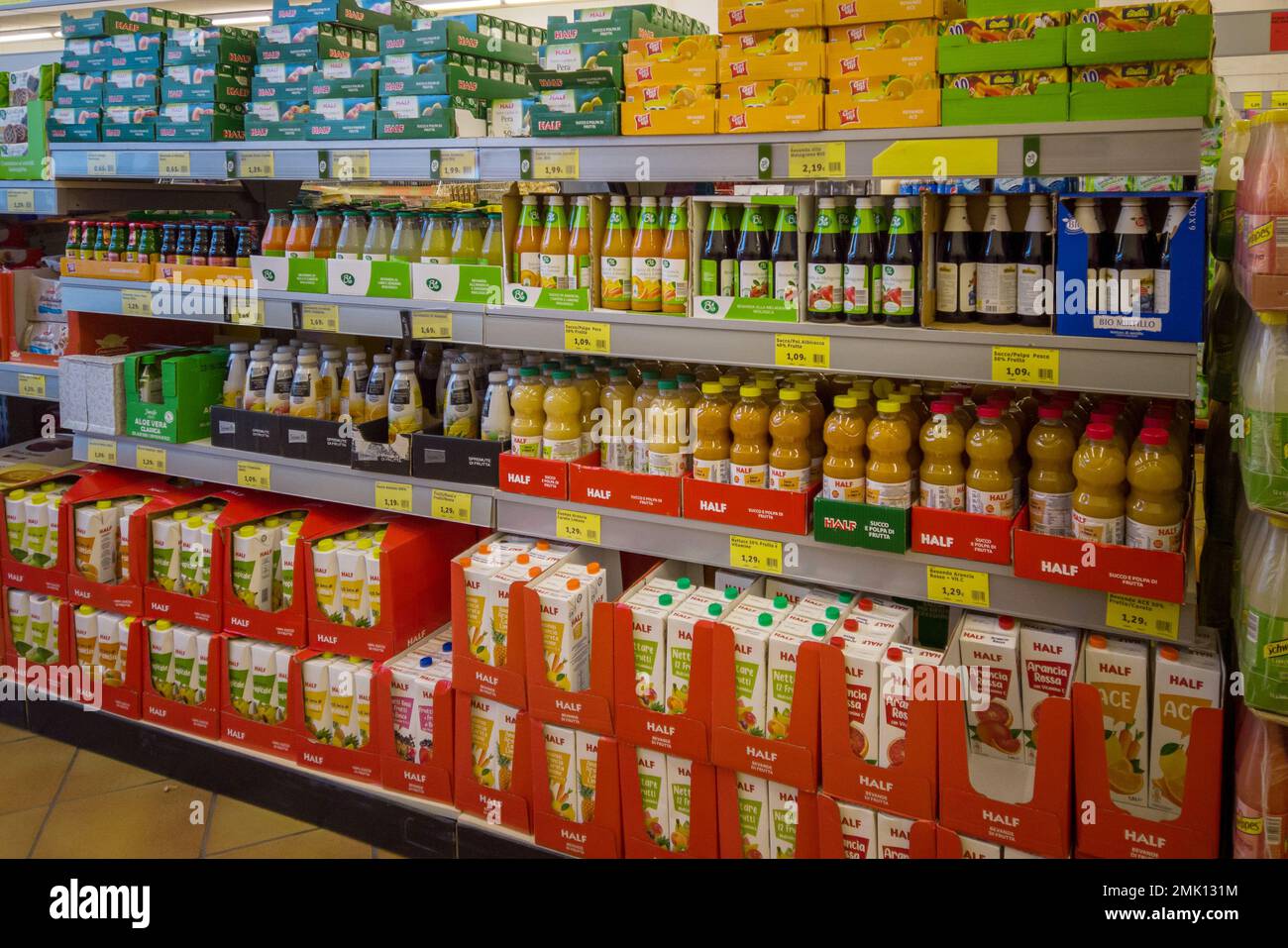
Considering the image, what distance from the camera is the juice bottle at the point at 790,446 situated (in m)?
2.31

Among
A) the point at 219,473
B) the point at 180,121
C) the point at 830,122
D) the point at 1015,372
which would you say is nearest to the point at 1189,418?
the point at 1015,372

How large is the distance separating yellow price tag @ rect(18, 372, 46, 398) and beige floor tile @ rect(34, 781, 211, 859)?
4.40ft

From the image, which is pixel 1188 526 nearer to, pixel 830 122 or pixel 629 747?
pixel 830 122

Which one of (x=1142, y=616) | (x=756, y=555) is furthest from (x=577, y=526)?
(x=1142, y=616)

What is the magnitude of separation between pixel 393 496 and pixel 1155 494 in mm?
1818

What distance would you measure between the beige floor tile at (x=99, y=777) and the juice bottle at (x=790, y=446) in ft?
6.83

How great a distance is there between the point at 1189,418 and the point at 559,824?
167 centimetres

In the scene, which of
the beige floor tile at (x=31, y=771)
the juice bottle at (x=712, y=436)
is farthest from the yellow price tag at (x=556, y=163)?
the beige floor tile at (x=31, y=771)

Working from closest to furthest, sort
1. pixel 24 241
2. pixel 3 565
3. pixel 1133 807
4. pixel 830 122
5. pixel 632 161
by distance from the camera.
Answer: pixel 1133 807 < pixel 830 122 < pixel 632 161 < pixel 3 565 < pixel 24 241

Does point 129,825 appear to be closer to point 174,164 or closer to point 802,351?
point 174,164

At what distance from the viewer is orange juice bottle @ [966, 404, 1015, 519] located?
83.8 inches

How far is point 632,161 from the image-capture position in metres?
2.34

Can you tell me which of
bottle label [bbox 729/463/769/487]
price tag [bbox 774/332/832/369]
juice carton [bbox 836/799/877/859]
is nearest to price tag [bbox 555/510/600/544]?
bottle label [bbox 729/463/769/487]

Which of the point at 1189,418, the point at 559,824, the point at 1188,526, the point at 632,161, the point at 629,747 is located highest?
the point at 632,161
